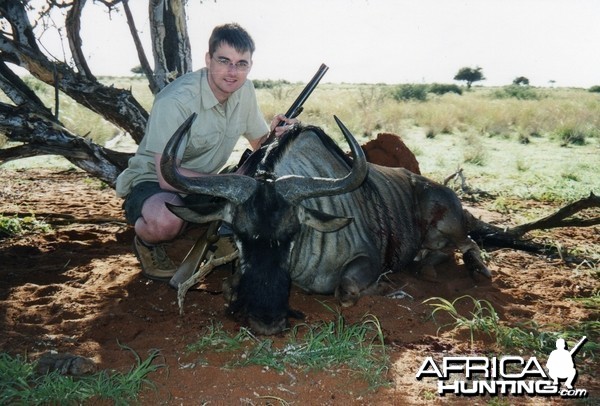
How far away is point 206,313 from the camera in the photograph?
4.41 m

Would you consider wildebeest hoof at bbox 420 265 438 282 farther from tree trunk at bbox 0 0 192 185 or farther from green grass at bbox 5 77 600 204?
green grass at bbox 5 77 600 204

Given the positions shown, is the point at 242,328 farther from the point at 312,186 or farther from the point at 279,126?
the point at 279,126

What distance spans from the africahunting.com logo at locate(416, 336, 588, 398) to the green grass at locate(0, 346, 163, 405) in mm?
1504

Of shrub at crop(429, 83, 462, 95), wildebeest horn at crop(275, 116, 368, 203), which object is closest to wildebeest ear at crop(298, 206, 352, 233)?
wildebeest horn at crop(275, 116, 368, 203)

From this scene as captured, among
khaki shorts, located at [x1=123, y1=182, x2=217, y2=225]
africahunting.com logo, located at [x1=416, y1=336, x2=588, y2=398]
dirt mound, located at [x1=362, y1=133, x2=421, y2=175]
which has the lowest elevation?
africahunting.com logo, located at [x1=416, y1=336, x2=588, y2=398]

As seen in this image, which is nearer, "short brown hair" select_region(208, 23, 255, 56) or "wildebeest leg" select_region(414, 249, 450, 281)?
"short brown hair" select_region(208, 23, 255, 56)

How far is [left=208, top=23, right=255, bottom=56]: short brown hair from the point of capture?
480 cm

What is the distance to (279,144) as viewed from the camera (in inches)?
190

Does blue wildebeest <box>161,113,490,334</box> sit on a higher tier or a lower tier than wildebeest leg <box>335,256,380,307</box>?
higher

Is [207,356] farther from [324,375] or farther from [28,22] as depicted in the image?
[28,22]

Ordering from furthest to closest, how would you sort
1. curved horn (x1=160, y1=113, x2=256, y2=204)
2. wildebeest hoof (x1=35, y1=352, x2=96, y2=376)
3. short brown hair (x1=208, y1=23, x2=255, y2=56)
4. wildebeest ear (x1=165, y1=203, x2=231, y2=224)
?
short brown hair (x1=208, y1=23, x2=255, y2=56), wildebeest ear (x1=165, y1=203, x2=231, y2=224), curved horn (x1=160, y1=113, x2=256, y2=204), wildebeest hoof (x1=35, y1=352, x2=96, y2=376)

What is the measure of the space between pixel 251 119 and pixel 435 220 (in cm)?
196

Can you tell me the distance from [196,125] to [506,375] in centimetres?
305

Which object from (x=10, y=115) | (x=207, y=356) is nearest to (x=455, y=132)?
(x=10, y=115)
